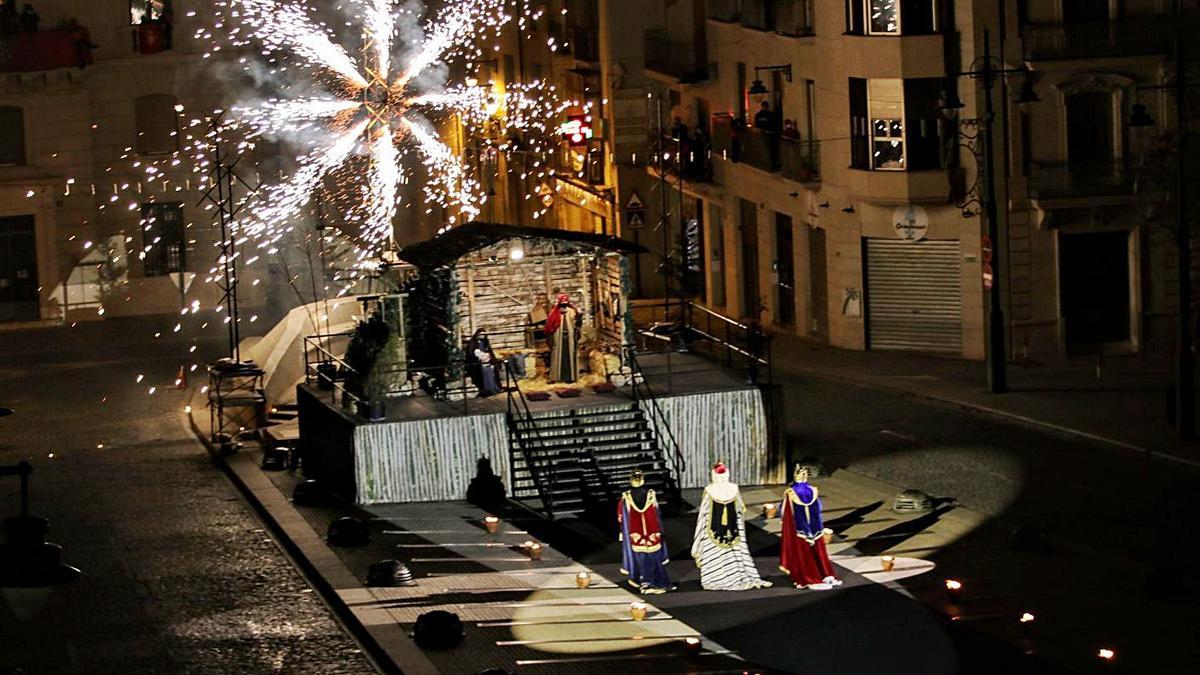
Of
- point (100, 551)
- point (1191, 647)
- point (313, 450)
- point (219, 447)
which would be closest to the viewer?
point (1191, 647)

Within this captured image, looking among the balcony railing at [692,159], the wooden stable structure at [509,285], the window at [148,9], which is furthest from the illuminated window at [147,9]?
the wooden stable structure at [509,285]

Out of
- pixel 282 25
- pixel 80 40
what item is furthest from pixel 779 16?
pixel 80 40

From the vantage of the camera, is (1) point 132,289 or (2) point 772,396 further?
(1) point 132,289

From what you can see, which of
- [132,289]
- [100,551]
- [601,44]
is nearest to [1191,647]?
[100,551]

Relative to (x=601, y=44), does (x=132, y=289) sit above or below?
below

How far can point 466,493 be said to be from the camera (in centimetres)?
3275

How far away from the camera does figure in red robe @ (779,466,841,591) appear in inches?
1035

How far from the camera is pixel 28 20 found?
197 feet

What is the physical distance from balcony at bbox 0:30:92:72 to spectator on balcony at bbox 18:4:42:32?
32 centimetres

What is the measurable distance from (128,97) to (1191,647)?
145ft

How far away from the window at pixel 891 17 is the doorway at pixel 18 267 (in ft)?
85.0

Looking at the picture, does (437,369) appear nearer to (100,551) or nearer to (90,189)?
(100,551)

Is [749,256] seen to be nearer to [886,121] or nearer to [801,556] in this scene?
[886,121]

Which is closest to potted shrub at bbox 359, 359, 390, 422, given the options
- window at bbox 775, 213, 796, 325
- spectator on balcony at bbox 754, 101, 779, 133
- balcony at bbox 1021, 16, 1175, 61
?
balcony at bbox 1021, 16, 1175, 61
